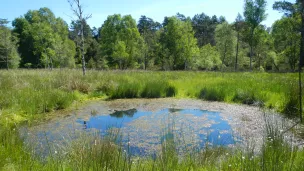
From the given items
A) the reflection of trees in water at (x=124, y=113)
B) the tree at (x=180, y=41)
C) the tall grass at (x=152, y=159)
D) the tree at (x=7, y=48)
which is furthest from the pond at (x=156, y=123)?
the tree at (x=180, y=41)

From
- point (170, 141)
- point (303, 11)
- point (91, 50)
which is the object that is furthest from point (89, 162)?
point (91, 50)

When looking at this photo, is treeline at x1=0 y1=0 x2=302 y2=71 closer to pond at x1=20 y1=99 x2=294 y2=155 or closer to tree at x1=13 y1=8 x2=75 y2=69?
tree at x1=13 y1=8 x2=75 y2=69

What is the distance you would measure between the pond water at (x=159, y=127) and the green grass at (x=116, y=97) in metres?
0.79

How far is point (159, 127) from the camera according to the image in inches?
203

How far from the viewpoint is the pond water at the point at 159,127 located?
409 cm

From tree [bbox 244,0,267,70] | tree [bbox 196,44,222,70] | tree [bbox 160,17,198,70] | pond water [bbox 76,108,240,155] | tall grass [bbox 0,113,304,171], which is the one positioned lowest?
pond water [bbox 76,108,240,155]

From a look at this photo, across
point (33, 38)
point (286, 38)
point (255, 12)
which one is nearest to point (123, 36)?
point (33, 38)

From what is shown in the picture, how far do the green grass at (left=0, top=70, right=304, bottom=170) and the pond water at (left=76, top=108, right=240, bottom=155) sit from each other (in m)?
0.79

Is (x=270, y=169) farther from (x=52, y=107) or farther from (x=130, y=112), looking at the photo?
(x=52, y=107)

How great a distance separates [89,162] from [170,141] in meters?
0.90

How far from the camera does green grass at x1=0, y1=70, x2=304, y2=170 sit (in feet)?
7.29

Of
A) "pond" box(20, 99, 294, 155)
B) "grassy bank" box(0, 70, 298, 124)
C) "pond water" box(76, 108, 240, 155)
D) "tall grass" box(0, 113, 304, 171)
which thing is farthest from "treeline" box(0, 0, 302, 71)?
"tall grass" box(0, 113, 304, 171)

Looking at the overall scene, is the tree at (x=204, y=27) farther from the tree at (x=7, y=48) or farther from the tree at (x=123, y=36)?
the tree at (x=7, y=48)

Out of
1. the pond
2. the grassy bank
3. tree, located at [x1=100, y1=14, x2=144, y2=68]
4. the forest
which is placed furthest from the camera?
tree, located at [x1=100, y1=14, x2=144, y2=68]
